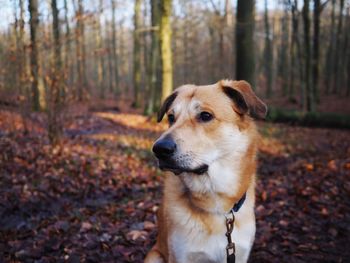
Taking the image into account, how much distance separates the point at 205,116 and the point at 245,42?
1070 cm

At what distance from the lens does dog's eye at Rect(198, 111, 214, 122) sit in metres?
3.30

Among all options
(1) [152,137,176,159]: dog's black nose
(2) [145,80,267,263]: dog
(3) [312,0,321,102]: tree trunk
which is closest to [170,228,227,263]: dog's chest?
(2) [145,80,267,263]: dog

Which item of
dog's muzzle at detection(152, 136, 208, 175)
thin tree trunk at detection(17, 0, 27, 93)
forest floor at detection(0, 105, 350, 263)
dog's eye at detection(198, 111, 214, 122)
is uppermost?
thin tree trunk at detection(17, 0, 27, 93)

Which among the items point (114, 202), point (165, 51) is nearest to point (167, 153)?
point (114, 202)

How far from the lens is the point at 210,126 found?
3246 millimetres

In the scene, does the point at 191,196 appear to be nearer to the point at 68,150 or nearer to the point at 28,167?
the point at 28,167

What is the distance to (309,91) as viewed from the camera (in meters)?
17.2

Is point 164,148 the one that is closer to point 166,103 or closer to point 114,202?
point 166,103

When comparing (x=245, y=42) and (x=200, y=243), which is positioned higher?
(x=245, y=42)

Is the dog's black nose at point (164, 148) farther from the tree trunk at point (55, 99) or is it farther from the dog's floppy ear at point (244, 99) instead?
the tree trunk at point (55, 99)

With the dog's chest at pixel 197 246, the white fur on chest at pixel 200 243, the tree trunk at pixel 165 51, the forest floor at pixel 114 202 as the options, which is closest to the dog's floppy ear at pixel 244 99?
the white fur on chest at pixel 200 243

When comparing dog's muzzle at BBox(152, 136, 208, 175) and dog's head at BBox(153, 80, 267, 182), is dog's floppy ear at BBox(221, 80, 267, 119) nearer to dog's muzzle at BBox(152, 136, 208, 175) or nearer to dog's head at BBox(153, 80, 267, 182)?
dog's head at BBox(153, 80, 267, 182)

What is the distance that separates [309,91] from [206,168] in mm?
15517

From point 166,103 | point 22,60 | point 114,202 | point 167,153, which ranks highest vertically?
point 22,60
